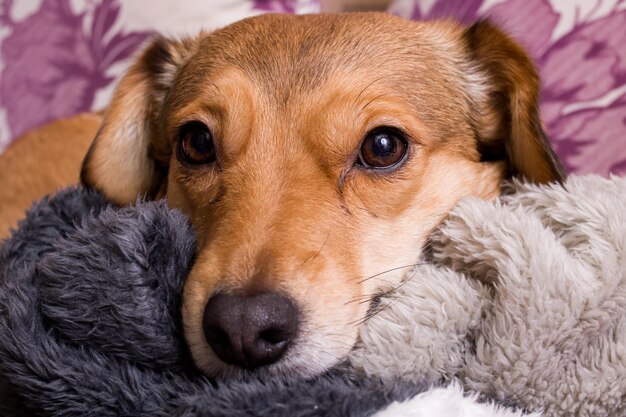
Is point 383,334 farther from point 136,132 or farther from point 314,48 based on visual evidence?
point 136,132

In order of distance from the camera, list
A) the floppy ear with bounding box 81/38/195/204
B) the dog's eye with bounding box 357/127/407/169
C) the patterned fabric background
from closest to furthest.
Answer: the dog's eye with bounding box 357/127/407/169, the floppy ear with bounding box 81/38/195/204, the patterned fabric background

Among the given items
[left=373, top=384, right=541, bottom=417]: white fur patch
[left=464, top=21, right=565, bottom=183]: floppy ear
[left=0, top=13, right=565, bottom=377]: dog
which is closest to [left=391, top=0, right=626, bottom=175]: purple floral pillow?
[left=464, top=21, right=565, bottom=183]: floppy ear

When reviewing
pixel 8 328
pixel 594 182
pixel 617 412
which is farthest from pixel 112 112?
pixel 617 412

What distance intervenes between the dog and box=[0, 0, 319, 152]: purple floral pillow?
0.96 m

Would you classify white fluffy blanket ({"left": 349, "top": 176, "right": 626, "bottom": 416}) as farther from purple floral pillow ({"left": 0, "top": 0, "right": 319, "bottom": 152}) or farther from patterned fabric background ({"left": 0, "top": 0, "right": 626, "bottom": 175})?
purple floral pillow ({"left": 0, "top": 0, "right": 319, "bottom": 152})

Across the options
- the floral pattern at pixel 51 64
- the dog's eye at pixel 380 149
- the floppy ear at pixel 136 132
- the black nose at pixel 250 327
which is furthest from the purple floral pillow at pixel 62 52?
the black nose at pixel 250 327

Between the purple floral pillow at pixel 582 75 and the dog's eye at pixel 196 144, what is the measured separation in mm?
785

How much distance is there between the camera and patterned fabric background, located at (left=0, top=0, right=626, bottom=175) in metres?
1.74

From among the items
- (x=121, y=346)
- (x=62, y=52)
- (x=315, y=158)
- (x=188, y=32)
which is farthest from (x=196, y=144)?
(x=62, y=52)

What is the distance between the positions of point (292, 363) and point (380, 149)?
48 centimetres

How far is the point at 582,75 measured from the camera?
1766mm

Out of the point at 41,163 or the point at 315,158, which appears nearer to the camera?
the point at 315,158

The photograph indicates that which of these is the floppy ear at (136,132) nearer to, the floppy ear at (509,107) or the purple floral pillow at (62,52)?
the floppy ear at (509,107)

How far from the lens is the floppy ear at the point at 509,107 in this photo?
134 cm
